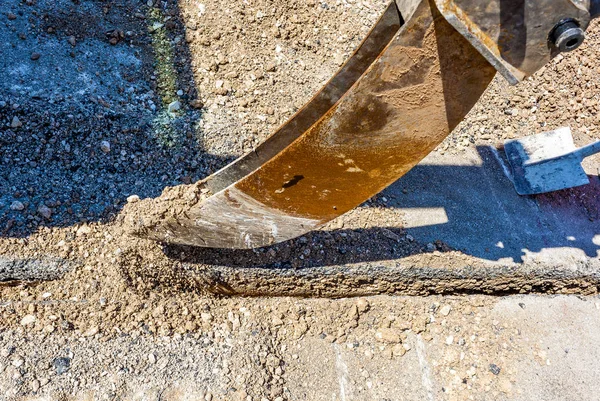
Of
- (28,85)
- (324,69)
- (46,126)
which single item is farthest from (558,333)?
(28,85)

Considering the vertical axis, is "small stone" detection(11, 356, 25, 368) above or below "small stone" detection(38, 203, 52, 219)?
below

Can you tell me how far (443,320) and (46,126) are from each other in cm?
222

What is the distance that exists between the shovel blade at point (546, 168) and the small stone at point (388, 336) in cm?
126

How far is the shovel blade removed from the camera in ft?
10.5

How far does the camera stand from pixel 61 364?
6.86 ft

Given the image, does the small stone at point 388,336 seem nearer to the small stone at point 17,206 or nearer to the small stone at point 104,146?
the small stone at point 104,146

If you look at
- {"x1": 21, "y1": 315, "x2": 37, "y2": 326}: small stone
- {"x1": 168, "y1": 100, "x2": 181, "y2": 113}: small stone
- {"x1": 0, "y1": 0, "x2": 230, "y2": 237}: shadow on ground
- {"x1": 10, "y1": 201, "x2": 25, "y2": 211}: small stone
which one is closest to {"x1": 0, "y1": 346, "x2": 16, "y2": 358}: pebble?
{"x1": 21, "y1": 315, "x2": 37, "y2": 326}: small stone

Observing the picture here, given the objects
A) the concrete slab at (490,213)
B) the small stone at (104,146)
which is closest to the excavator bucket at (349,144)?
the small stone at (104,146)

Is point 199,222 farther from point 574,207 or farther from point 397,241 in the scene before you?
point 574,207

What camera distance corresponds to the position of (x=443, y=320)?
271cm

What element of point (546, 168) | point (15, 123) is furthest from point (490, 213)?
point (15, 123)

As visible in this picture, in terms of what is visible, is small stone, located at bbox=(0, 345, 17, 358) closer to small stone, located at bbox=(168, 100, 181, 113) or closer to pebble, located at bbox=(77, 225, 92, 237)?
pebble, located at bbox=(77, 225, 92, 237)

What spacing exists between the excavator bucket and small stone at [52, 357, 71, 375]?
0.58 meters

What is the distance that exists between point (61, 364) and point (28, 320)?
0.24m
